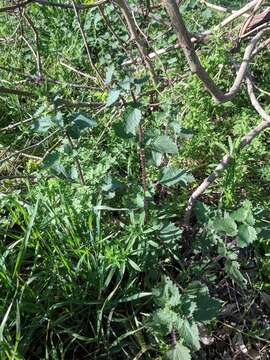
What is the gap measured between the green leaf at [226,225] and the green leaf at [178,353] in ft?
1.34

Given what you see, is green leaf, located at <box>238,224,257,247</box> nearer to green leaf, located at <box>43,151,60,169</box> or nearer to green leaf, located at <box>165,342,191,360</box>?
green leaf, located at <box>165,342,191,360</box>

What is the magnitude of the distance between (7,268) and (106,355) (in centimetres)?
Result: 50

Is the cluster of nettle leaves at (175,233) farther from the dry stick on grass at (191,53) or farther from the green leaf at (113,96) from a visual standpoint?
the dry stick on grass at (191,53)

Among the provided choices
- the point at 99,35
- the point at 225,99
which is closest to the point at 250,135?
the point at 225,99

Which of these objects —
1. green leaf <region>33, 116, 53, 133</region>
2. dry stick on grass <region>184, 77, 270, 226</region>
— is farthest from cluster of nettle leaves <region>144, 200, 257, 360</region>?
green leaf <region>33, 116, 53, 133</region>

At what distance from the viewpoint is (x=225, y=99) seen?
6.79 feet

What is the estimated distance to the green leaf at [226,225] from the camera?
1.63 meters

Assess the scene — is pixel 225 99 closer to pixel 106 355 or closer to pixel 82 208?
pixel 82 208

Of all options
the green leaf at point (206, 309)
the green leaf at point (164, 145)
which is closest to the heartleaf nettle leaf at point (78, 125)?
the green leaf at point (164, 145)

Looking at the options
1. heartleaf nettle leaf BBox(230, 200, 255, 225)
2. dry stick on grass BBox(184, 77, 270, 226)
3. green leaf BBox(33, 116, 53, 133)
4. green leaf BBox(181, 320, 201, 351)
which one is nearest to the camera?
green leaf BBox(181, 320, 201, 351)

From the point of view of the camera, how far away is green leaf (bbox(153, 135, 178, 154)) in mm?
1677

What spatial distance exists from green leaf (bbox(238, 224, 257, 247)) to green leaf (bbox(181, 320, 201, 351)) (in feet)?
1.02

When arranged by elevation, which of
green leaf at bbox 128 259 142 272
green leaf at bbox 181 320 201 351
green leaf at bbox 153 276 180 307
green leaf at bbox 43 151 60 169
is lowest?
green leaf at bbox 181 320 201 351

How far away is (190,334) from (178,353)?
99 mm
